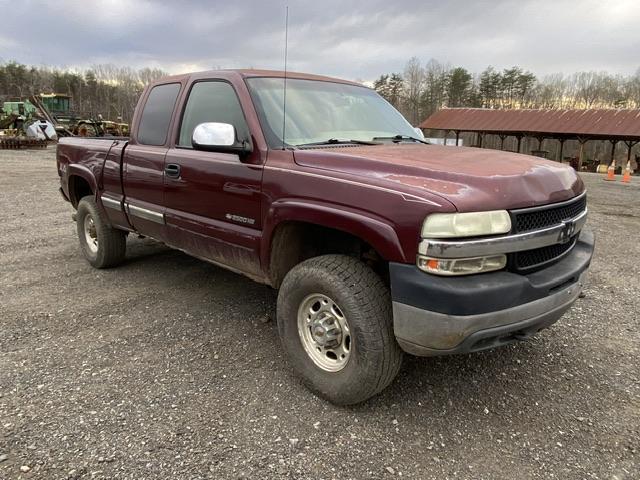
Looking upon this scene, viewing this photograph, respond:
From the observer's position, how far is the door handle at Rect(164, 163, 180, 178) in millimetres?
3822

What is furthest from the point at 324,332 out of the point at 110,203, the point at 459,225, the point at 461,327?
the point at 110,203

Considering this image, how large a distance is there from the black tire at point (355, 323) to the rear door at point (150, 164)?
5.96 ft

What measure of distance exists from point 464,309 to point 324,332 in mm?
918

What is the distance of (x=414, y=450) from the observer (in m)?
2.51

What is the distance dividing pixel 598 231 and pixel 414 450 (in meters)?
7.34

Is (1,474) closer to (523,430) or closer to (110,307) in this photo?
(110,307)

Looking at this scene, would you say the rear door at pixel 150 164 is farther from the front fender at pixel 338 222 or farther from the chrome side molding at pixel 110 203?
the front fender at pixel 338 222

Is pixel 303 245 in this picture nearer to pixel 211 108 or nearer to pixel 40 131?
pixel 211 108

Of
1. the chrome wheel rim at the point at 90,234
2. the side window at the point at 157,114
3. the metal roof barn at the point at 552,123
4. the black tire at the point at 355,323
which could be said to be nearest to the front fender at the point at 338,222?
the black tire at the point at 355,323

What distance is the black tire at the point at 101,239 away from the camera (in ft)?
17.0

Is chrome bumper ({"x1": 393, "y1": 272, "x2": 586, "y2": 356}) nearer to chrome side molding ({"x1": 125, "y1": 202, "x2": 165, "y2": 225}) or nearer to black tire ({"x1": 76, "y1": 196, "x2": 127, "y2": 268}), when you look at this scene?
chrome side molding ({"x1": 125, "y1": 202, "x2": 165, "y2": 225})

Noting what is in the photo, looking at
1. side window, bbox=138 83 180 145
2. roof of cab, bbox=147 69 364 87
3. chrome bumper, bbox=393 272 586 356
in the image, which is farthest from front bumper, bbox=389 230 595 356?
side window, bbox=138 83 180 145

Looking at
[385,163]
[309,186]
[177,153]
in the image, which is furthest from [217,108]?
[385,163]

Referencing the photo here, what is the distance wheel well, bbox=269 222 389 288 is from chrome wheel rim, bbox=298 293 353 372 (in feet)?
1.24
